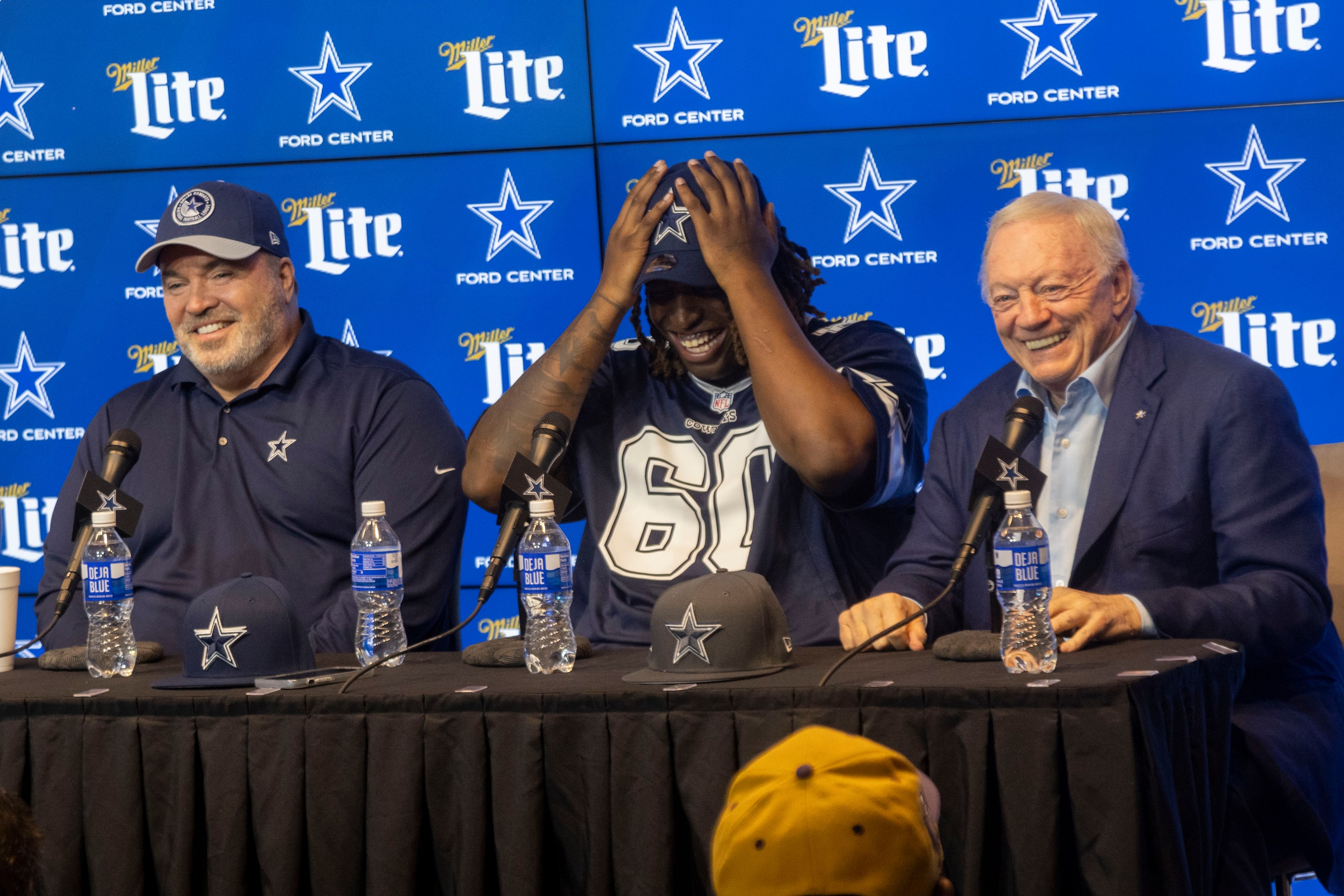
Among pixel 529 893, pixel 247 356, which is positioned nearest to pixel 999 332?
pixel 529 893

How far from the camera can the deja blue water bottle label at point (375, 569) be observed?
7.25ft

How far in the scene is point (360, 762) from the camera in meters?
1.88

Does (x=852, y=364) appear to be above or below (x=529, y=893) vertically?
above

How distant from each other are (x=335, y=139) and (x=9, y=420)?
138cm

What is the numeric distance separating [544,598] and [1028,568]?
75 cm

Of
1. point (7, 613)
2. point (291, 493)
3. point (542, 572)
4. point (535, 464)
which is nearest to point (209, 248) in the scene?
point (291, 493)

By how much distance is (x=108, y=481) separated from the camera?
7.56ft

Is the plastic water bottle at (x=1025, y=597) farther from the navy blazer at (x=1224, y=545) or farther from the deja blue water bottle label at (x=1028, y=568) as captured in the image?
the navy blazer at (x=1224, y=545)

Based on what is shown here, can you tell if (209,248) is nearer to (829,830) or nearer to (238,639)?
(238,639)

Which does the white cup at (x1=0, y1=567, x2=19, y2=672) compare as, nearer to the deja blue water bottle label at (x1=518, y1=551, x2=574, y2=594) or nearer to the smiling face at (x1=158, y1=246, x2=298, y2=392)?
the smiling face at (x1=158, y1=246, x2=298, y2=392)

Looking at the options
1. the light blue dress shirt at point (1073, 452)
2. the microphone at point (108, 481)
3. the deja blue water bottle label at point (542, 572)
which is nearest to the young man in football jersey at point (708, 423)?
the light blue dress shirt at point (1073, 452)

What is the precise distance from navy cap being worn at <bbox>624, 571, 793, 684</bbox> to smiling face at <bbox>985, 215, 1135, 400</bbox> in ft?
2.47

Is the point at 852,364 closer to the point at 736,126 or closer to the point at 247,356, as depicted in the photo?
the point at 247,356

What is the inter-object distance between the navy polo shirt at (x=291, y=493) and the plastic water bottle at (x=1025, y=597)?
1255mm
